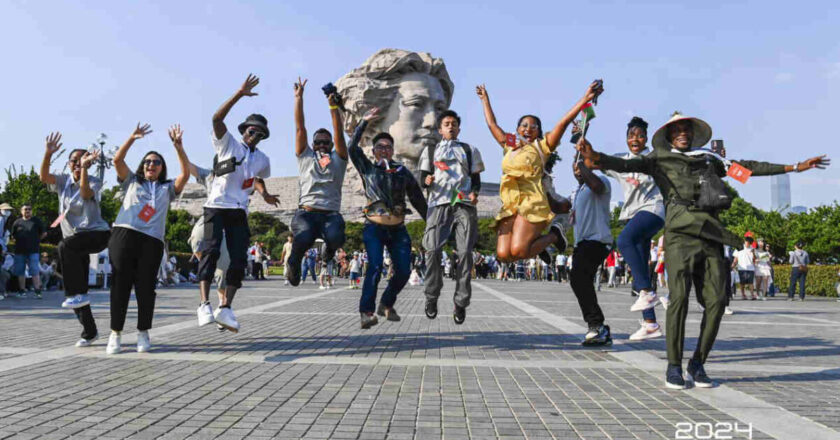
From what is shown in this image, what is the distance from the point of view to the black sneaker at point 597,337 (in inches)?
253

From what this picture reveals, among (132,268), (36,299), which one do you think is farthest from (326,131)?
(36,299)

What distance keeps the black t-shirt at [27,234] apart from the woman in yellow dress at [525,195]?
425 inches

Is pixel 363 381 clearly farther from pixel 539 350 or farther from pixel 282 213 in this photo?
pixel 282 213

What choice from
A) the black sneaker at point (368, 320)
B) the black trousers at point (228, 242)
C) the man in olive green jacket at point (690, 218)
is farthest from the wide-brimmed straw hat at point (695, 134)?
the black trousers at point (228, 242)

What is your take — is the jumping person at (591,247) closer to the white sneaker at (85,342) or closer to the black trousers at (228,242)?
the black trousers at (228,242)

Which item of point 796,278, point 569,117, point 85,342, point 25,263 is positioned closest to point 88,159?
point 85,342

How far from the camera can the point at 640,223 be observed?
20.9ft

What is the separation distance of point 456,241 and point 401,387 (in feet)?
7.59

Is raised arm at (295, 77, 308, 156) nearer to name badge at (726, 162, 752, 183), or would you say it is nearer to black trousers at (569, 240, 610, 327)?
black trousers at (569, 240, 610, 327)

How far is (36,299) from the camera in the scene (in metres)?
13.4

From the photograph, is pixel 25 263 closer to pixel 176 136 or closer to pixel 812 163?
pixel 176 136

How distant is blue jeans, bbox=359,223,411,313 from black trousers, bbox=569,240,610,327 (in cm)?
160

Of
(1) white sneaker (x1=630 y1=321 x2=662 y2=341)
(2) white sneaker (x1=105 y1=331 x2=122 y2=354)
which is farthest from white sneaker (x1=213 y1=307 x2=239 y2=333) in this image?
(1) white sneaker (x1=630 y1=321 x2=662 y2=341)

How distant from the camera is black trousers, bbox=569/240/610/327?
640 centimetres
